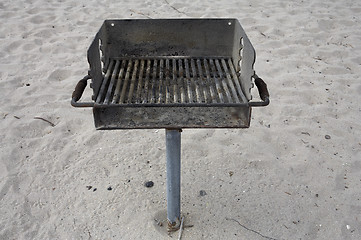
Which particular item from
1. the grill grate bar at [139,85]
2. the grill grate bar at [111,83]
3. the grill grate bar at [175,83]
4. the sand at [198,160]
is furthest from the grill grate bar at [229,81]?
the sand at [198,160]

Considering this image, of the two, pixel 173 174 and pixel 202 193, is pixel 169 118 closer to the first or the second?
pixel 173 174

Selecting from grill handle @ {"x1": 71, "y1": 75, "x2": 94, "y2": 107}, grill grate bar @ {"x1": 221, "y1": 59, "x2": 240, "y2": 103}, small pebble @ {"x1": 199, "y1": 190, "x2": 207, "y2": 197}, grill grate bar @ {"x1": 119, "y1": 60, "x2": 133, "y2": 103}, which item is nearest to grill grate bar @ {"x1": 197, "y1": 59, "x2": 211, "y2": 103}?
grill grate bar @ {"x1": 221, "y1": 59, "x2": 240, "y2": 103}

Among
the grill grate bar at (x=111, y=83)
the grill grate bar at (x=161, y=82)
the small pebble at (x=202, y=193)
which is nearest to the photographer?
the grill grate bar at (x=111, y=83)

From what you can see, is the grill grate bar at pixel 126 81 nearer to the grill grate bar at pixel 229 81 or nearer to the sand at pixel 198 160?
the grill grate bar at pixel 229 81

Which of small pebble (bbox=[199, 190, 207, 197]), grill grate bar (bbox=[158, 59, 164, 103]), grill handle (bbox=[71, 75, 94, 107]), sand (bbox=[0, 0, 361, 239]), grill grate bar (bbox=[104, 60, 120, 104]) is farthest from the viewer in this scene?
small pebble (bbox=[199, 190, 207, 197])

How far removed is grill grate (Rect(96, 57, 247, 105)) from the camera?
1.48 meters

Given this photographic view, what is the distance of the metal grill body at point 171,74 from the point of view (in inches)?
52.5

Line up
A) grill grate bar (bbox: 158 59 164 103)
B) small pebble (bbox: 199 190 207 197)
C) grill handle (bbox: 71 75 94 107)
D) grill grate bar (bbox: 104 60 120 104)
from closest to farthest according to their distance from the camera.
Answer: grill handle (bbox: 71 75 94 107)
grill grate bar (bbox: 104 60 120 104)
grill grate bar (bbox: 158 59 164 103)
small pebble (bbox: 199 190 207 197)

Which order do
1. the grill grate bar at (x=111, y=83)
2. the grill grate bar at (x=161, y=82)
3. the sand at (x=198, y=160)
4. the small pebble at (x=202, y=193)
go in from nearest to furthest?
the grill grate bar at (x=111, y=83) → the grill grate bar at (x=161, y=82) → the sand at (x=198, y=160) → the small pebble at (x=202, y=193)

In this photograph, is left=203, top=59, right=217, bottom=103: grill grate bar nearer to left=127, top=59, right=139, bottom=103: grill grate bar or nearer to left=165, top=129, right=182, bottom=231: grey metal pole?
left=165, top=129, right=182, bottom=231: grey metal pole

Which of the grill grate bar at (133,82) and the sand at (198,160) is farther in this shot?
the sand at (198,160)

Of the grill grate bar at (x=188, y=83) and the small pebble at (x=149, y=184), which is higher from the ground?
the grill grate bar at (x=188, y=83)

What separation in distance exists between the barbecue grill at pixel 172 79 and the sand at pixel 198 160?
1.19 ft

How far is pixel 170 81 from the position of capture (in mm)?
1648
